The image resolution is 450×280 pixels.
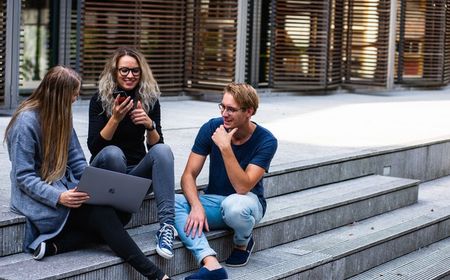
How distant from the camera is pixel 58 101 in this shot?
558 centimetres

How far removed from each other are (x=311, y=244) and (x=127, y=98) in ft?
6.38

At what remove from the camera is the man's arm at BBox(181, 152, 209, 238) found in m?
6.03

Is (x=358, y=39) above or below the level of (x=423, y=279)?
above

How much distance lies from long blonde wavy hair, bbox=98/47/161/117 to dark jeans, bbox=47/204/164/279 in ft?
2.82

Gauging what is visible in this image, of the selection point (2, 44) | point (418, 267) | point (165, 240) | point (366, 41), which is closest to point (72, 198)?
point (165, 240)

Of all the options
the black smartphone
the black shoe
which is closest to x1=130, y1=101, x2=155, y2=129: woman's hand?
the black smartphone

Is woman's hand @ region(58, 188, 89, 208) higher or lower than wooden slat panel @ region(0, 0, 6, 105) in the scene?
lower

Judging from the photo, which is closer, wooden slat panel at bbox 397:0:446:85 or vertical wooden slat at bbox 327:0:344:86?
vertical wooden slat at bbox 327:0:344:86

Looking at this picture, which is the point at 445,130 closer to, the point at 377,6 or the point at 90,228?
the point at 377,6

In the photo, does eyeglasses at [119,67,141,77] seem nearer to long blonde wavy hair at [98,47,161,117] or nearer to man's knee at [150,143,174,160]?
long blonde wavy hair at [98,47,161,117]

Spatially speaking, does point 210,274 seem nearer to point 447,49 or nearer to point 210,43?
point 210,43

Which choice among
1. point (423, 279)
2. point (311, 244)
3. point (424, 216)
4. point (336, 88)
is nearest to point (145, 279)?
point (311, 244)

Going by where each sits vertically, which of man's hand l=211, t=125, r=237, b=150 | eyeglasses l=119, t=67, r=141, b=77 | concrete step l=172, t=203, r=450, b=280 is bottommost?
concrete step l=172, t=203, r=450, b=280

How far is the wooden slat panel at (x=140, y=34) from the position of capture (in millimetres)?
12688
